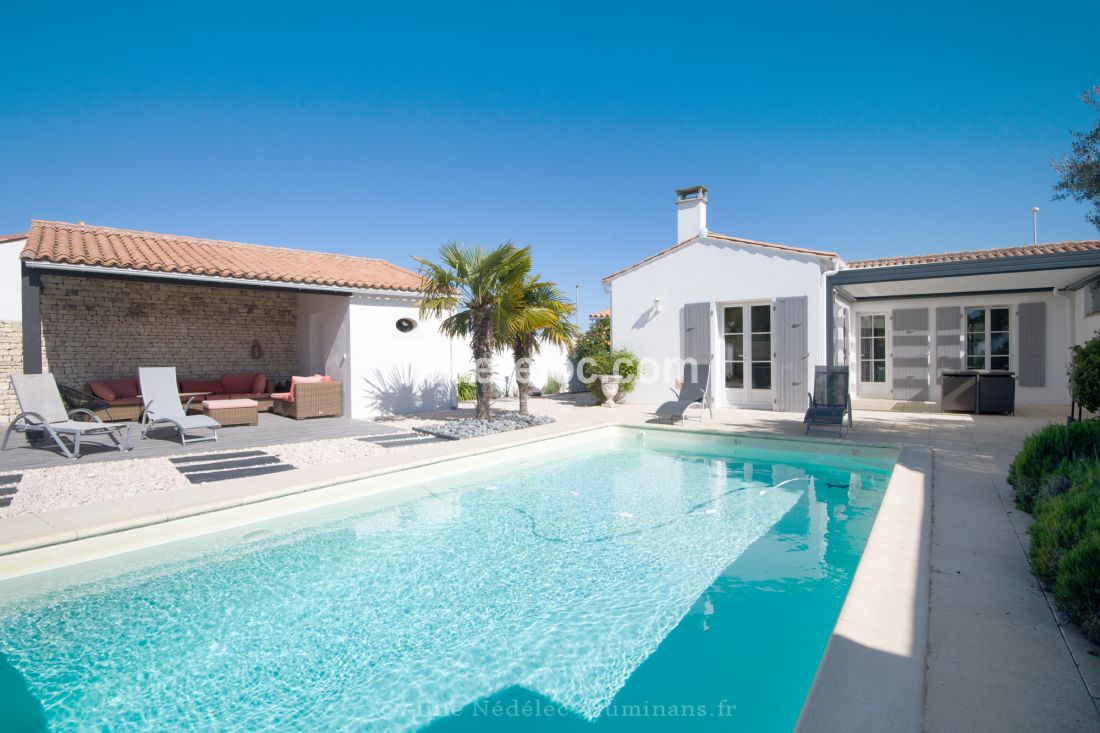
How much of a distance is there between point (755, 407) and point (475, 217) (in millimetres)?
10881

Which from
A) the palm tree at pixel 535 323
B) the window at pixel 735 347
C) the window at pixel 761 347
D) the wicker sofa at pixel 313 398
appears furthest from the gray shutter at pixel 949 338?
the wicker sofa at pixel 313 398

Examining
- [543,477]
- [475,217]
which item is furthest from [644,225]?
[543,477]

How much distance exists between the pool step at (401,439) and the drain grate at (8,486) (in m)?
3.89

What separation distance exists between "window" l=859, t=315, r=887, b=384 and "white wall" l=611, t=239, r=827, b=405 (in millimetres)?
4715

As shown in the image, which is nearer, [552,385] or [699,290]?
[699,290]

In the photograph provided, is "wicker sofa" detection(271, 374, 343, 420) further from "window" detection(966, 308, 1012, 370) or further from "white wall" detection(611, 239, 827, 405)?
"window" detection(966, 308, 1012, 370)

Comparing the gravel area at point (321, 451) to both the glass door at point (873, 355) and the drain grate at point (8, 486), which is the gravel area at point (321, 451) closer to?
the drain grate at point (8, 486)

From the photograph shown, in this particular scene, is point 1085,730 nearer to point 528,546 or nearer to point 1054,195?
point 528,546

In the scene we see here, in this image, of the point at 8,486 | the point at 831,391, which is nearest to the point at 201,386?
the point at 8,486

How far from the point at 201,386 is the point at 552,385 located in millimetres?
9915

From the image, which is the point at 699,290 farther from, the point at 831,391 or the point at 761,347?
the point at 831,391

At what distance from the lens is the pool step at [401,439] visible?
8273 millimetres

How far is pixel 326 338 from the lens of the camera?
12.8m

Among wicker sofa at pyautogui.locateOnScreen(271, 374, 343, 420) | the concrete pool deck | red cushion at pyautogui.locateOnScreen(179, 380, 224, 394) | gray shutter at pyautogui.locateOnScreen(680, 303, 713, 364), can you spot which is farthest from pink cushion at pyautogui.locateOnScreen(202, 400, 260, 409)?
gray shutter at pyautogui.locateOnScreen(680, 303, 713, 364)
